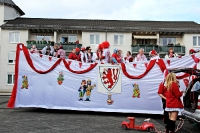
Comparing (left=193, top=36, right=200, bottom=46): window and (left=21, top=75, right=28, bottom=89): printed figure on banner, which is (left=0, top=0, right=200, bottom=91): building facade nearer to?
(left=193, top=36, right=200, bottom=46): window

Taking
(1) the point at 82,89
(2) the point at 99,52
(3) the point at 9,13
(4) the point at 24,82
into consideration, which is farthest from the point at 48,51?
(3) the point at 9,13

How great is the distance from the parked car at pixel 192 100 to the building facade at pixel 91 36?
3091cm

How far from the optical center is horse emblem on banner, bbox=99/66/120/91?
1166cm

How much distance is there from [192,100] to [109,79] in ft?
12.5

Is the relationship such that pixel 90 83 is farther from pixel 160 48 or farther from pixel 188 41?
pixel 188 41

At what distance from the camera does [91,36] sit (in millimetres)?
40562

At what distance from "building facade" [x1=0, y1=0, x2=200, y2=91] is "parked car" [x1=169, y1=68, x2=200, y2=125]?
30910 mm

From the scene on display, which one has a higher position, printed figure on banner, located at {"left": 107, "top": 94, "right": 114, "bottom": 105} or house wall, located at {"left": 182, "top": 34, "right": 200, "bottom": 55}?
house wall, located at {"left": 182, "top": 34, "right": 200, "bottom": 55}

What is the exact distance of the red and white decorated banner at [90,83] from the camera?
11.4 meters

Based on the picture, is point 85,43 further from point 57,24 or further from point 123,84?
point 123,84

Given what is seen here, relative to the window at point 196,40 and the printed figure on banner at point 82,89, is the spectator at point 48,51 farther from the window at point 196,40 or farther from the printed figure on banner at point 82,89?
the window at point 196,40

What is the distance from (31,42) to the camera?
39562mm

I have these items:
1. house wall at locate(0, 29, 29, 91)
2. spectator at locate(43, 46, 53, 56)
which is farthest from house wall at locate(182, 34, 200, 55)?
spectator at locate(43, 46, 53, 56)

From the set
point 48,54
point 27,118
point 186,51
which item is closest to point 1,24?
point 186,51
